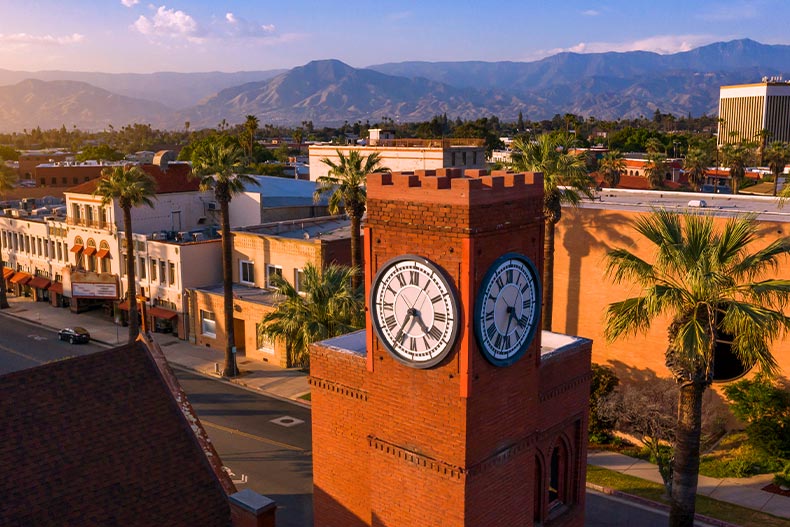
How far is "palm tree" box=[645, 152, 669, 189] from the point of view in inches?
3733

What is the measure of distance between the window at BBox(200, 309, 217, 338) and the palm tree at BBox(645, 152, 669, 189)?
61897 millimetres

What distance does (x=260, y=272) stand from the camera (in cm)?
5272

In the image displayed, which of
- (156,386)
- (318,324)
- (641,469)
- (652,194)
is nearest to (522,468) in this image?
(156,386)

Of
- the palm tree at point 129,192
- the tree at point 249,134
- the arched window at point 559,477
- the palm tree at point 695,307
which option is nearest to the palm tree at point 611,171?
the palm tree at point 129,192

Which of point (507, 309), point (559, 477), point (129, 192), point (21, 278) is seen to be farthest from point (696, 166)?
point (507, 309)

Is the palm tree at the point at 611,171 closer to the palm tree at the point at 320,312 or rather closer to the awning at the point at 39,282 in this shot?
the palm tree at the point at 320,312

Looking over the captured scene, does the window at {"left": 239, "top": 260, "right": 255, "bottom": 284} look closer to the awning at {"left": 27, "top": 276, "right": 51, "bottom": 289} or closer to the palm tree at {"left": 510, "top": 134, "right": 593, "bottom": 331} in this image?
the palm tree at {"left": 510, "top": 134, "right": 593, "bottom": 331}

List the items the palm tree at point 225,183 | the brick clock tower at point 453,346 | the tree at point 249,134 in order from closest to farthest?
the brick clock tower at point 453,346 < the palm tree at point 225,183 < the tree at point 249,134

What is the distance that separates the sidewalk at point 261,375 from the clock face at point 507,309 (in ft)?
61.2

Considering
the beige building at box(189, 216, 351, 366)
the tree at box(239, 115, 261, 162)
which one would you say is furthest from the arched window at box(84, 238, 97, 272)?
the tree at box(239, 115, 261, 162)

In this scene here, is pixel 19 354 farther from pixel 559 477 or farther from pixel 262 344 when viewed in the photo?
pixel 559 477

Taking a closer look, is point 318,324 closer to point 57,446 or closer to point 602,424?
point 602,424

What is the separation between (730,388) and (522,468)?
1974 cm

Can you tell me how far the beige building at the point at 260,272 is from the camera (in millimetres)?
48531
